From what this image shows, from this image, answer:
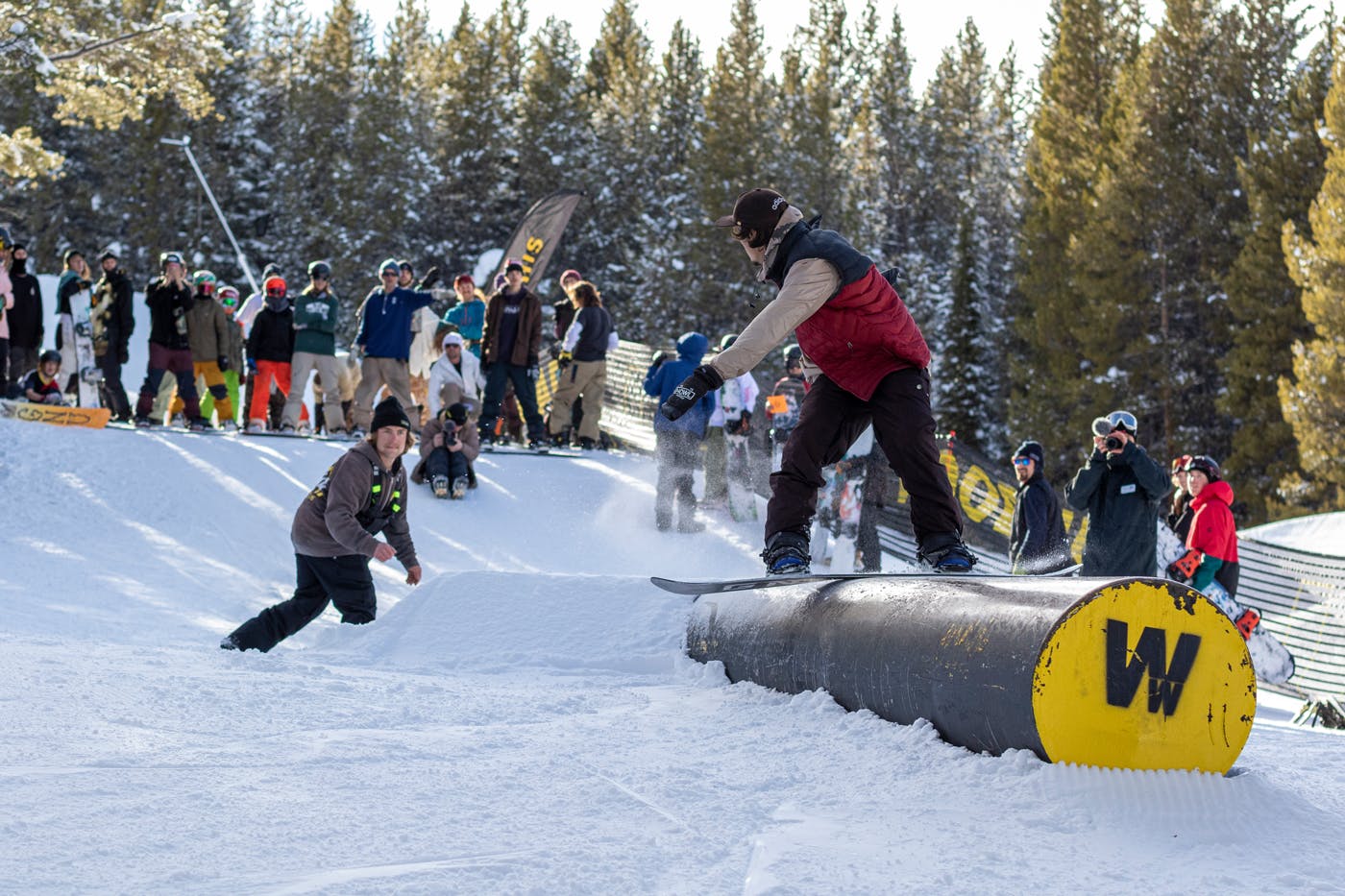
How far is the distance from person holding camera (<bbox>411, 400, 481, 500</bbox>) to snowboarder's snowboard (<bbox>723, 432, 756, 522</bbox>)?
224 centimetres

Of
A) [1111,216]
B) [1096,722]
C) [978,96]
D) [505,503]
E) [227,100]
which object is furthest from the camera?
[978,96]

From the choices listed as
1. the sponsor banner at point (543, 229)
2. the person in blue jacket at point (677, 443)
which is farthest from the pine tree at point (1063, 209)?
the person in blue jacket at point (677, 443)

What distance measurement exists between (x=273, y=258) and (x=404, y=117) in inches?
260

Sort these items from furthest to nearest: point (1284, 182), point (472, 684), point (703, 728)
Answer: point (1284, 182), point (472, 684), point (703, 728)

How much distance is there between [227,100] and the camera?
142 feet

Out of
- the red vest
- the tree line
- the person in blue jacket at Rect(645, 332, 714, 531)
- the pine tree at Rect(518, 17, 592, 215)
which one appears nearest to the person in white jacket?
the person in blue jacket at Rect(645, 332, 714, 531)

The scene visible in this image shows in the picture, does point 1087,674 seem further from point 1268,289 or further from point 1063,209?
point 1063,209

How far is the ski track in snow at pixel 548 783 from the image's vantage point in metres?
2.68

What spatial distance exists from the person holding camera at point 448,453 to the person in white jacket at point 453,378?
0.74 m

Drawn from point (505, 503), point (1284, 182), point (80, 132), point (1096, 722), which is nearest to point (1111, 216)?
Answer: point (1284, 182)

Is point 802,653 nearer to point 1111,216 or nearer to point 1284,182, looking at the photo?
point 1284,182

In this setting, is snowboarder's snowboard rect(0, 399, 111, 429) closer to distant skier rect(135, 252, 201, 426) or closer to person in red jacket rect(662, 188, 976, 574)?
distant skier rect(135, 252, 201, 426)

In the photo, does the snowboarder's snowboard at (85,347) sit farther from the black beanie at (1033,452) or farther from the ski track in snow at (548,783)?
the black beanie at (1033,452)

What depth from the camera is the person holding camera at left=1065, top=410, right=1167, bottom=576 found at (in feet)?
26.8
